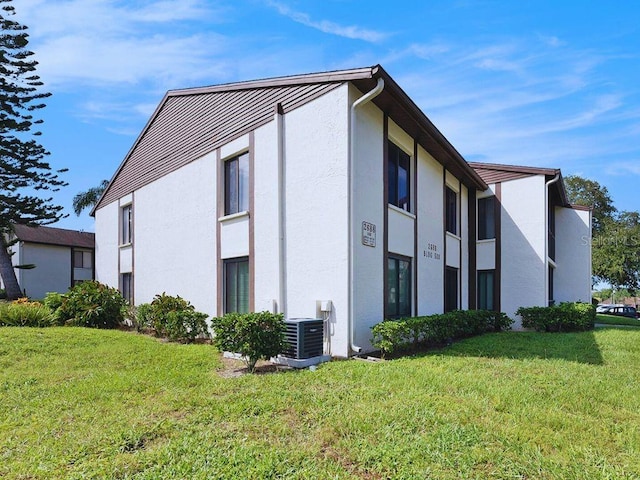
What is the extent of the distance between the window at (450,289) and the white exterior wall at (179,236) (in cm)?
722

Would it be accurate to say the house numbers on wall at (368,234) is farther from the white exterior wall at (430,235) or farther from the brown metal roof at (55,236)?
the brown metal roof at (55,236)

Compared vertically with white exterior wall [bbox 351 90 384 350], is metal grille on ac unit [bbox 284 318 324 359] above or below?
below

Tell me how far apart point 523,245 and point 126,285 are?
15.1m

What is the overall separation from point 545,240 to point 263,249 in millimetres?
10647

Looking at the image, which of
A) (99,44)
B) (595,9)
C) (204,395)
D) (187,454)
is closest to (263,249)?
(204,395)

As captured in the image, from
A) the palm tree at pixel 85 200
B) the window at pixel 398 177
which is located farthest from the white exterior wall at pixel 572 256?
the palm tree at pixel 85 200

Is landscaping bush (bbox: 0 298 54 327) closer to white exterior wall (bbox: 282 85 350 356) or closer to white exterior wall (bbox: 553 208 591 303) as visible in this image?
white exterior wall (bbox: 282 85 350 356)

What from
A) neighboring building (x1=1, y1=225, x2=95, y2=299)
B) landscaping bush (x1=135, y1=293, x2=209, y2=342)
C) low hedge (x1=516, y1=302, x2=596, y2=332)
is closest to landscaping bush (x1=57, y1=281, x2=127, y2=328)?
landscaping bush (x1=135, y1=293, x2=209, y2=342)

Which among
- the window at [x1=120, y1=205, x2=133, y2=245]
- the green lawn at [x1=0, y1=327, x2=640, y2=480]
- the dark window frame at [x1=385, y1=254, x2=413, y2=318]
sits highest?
the window at [x1=120, y1=205, x2=133, y2=245]

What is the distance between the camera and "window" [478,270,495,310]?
16531 mm

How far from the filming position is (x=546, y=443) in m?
4.33

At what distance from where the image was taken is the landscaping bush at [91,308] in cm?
1378

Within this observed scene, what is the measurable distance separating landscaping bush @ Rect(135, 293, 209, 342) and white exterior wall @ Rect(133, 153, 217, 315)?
0.47m

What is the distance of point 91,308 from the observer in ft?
45.2
